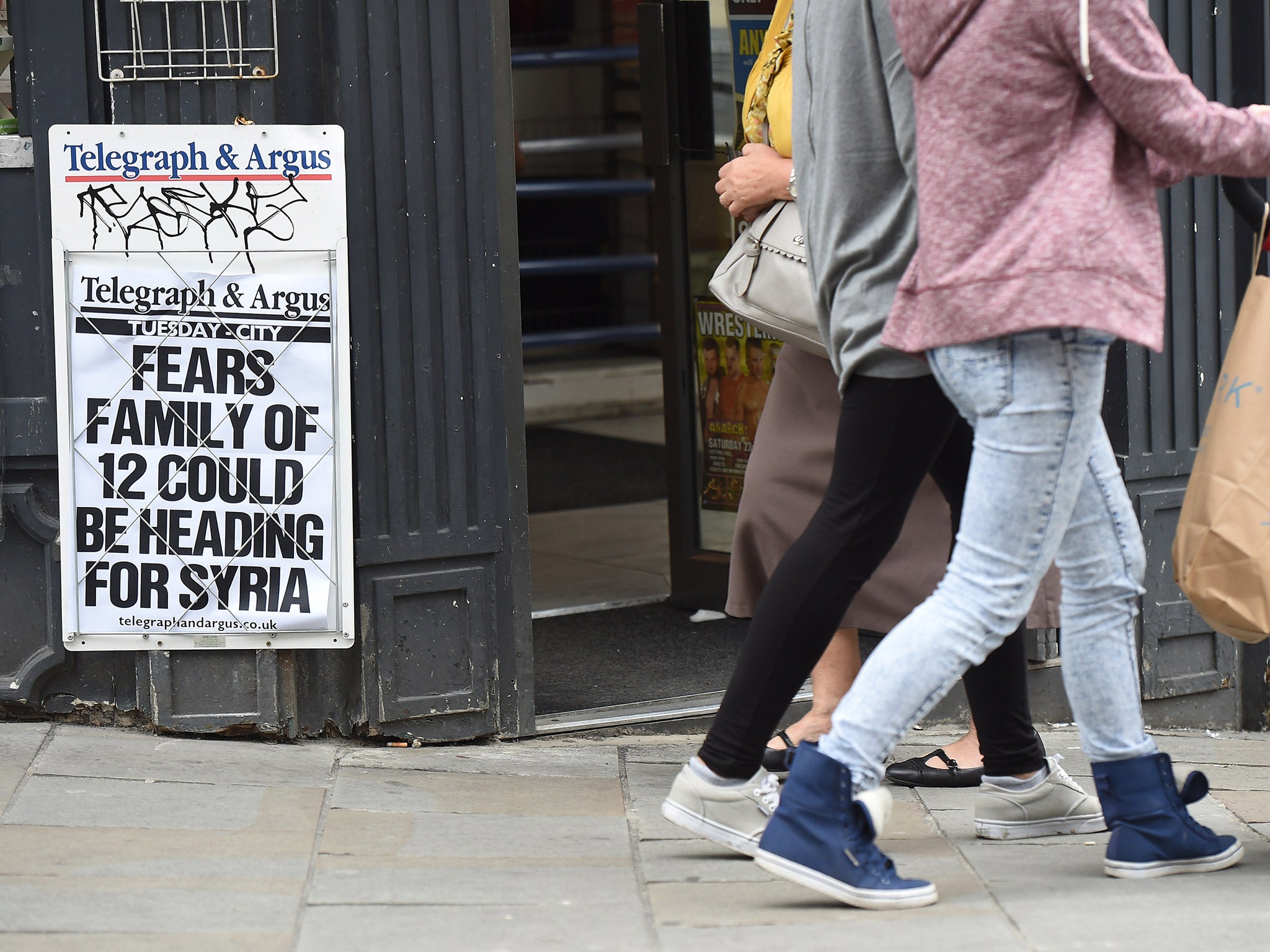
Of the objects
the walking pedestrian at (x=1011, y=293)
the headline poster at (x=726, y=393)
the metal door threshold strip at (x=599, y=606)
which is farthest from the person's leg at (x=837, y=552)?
the metal door threshold strip at (x=599, y=606)

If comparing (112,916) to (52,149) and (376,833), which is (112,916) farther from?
(52,149)

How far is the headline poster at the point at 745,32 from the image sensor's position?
191 inches

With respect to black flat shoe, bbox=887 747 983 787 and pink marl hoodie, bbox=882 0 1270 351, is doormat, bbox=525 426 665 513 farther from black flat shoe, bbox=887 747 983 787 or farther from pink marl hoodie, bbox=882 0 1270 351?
pink marl hoodie, bbox=882 0 1270 351

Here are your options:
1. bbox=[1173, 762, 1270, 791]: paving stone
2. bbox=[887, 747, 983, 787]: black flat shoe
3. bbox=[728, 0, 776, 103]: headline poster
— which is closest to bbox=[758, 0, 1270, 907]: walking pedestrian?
bbox=[887, 747, 983, 787]: black flat shoe

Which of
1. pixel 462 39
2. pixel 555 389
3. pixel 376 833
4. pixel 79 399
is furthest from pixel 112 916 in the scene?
pixel 555 389

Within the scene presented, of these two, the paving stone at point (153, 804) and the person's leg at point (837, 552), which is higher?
the person's leg at point (837, 552)

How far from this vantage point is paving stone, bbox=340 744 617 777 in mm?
3598

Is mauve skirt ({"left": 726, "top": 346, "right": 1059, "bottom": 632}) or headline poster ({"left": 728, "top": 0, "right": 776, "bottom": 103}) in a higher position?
headline poster ({"left": 728, "top": 0, "right": 776, "bottom": 103})

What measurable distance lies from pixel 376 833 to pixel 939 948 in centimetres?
110

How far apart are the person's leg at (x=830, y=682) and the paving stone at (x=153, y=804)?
1025 mm

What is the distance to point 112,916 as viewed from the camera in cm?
260

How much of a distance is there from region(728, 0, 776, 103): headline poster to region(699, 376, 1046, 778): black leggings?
2.28m

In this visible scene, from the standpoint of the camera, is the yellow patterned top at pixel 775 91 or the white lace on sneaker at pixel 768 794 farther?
the yellow patterned top at pixel 775 91

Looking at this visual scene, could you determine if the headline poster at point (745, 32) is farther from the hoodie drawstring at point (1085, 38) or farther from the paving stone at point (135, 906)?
the paving stone at point (135, 906)
